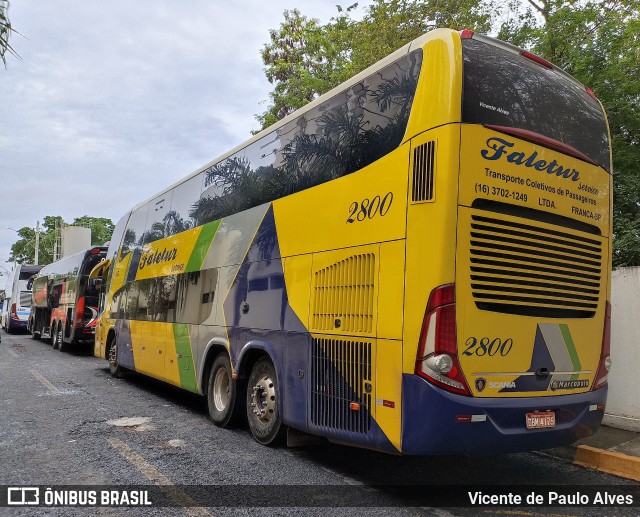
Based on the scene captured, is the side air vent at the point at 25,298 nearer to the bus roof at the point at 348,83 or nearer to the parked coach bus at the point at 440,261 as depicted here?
the bus roof at the point at 348,83

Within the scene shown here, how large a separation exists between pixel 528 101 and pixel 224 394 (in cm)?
495

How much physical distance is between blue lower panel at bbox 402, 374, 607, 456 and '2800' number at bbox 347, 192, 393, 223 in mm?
1362

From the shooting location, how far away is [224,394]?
7.05 meters

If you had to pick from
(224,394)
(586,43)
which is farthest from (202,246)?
(586,43)

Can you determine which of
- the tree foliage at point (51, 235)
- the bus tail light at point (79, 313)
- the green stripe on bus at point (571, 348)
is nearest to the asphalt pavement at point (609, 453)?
the green stripe on bus at point (571, 348)

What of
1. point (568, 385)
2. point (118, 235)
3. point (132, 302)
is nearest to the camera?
point (568, 385)

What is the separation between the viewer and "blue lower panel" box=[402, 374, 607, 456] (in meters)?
3.91

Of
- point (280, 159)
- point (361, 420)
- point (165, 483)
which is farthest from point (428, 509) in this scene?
point (280, 159)

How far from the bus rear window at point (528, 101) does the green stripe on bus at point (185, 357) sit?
5306mm

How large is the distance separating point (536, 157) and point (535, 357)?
1.64 meters

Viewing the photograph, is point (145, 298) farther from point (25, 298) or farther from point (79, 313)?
point (25, 298)

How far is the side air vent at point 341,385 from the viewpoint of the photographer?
4.45 m

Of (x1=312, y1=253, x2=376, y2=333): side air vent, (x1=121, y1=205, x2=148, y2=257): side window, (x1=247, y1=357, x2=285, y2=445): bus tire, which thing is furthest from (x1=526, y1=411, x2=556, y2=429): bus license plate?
(x1=121, y1=205, x2=148, y2=257): side window

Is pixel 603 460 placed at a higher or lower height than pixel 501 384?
lower
